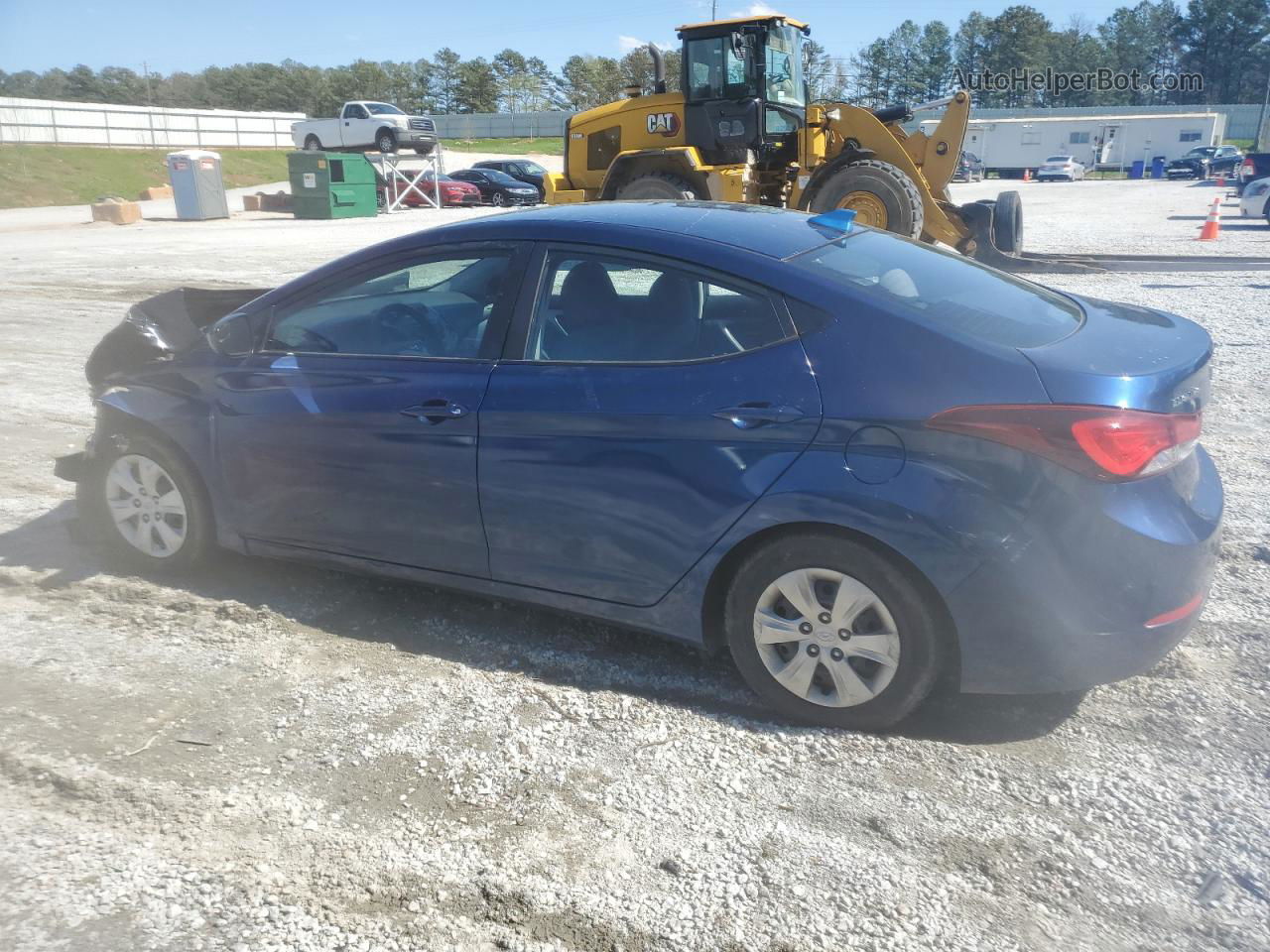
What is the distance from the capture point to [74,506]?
17.8 feet

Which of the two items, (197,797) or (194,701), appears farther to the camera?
(194,701)

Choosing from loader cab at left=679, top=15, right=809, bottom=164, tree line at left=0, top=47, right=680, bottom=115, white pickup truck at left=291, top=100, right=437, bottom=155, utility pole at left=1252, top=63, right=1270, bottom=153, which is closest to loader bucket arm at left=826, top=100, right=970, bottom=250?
loader cab at left=679, top=15, right=809, bottom=164

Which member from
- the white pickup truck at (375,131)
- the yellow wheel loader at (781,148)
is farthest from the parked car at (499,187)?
the yellow wheel loader at (781,148)

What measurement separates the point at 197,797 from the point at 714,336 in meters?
2.14

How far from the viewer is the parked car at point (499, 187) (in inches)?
1469

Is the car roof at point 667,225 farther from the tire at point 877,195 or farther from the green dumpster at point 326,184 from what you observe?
the green dumpster at point 326,184

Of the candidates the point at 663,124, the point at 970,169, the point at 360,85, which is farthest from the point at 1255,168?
the point at 360,85

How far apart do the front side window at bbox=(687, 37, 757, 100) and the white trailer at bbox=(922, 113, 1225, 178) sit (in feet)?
180

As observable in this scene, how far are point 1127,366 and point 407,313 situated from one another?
8.62ft

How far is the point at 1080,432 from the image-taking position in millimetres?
2889

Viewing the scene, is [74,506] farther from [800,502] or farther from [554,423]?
[800,502]

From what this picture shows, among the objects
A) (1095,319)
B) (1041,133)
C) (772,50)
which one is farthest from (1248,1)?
(1095,319)

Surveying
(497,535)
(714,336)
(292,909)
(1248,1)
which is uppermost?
(1248,1)

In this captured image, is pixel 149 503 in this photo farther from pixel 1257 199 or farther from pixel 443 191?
pixel 443 191
